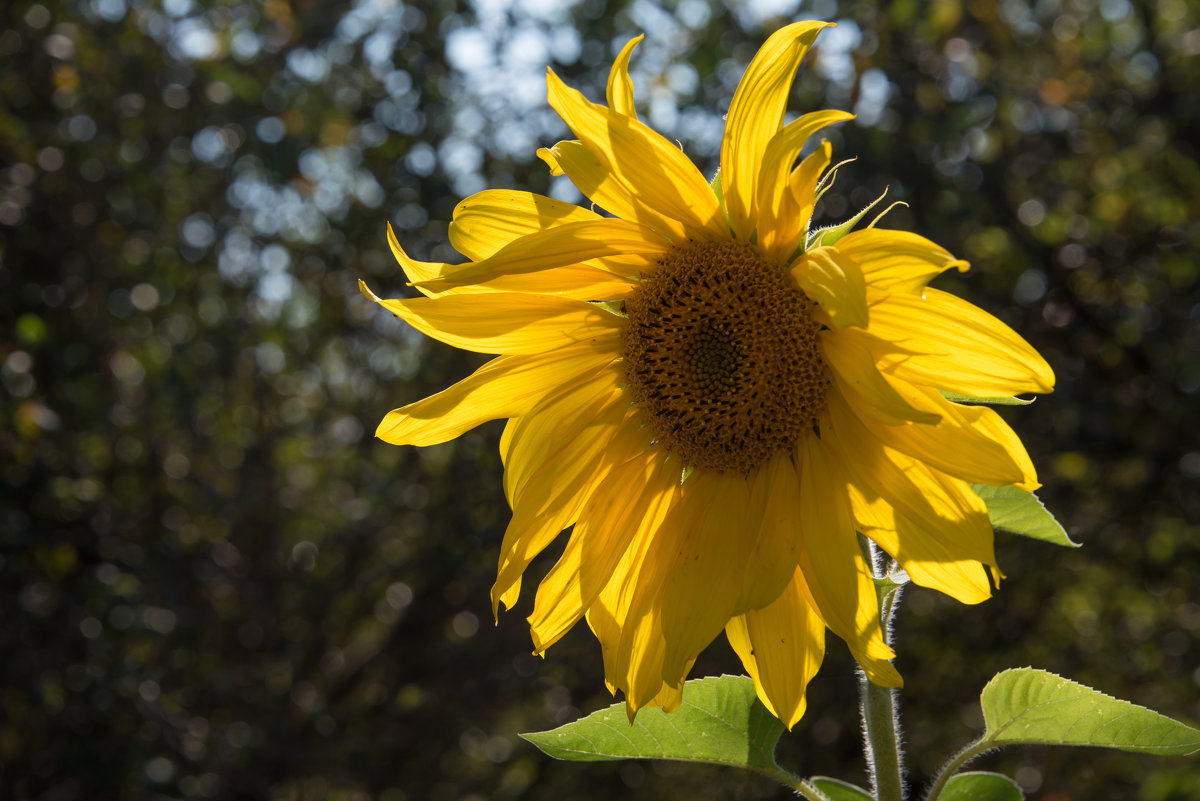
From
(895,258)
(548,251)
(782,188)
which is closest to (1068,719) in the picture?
(895,258)

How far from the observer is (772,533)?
1089 millimetres

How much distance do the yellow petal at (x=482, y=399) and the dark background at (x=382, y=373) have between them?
5.52ft

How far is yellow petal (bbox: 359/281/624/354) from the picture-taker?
1.13 m

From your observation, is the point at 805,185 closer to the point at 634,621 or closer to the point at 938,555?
the point at 938,555

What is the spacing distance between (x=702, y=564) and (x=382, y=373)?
268cm

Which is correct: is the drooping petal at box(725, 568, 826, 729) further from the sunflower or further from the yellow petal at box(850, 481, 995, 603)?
the yellow petal at box(850, 481, 995, 603)

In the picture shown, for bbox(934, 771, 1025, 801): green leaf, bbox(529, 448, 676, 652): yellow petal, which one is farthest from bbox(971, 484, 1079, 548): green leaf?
bbox(529, 448, 676, 652): yellow petal

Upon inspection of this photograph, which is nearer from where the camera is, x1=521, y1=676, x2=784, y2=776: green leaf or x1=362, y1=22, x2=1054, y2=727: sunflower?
x1=362, y1=22, x2=1054, y2=727: sunflower

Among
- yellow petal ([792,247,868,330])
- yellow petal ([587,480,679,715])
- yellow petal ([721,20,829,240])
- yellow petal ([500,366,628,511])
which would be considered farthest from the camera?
yellow petal ([500,366,628,511])

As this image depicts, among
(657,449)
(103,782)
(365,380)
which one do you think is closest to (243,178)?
(365,380)

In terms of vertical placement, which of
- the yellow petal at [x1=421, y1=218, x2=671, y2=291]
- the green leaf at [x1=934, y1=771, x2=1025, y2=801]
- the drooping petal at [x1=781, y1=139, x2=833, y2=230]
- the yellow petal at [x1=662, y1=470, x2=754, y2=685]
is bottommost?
the green leaf at [x1=934, y1=771, x2=1025, y2=801]

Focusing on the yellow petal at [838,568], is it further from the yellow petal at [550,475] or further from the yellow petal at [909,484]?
the yellow petal at [550,475]

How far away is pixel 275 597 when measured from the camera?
3.42 meters

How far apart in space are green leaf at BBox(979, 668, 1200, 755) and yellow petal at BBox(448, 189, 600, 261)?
66cm
